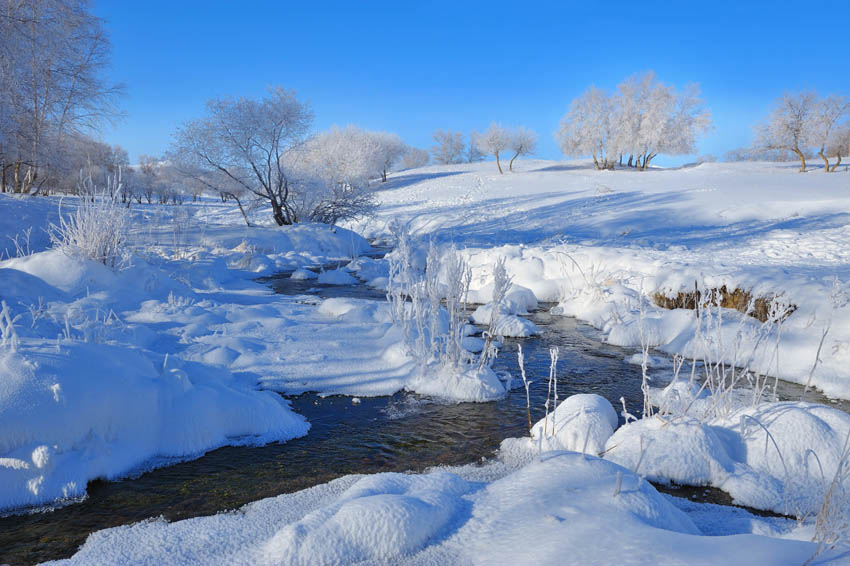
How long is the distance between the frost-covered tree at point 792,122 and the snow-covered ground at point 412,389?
26.2m

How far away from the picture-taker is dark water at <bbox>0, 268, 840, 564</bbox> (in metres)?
2.52

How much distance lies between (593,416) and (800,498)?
1.25 m

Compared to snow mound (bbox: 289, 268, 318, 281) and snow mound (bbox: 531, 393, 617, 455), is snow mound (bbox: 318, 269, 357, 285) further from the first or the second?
snow mound (bbox: 531, 393, 617, 455)

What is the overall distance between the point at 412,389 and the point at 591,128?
1875 inches

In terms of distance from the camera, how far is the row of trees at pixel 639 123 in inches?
1702

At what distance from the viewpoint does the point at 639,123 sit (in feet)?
145

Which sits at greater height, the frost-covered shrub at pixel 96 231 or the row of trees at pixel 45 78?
the row of trees at pixel 45 78

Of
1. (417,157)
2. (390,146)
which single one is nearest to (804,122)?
(390,146)

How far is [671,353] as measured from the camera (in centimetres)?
633

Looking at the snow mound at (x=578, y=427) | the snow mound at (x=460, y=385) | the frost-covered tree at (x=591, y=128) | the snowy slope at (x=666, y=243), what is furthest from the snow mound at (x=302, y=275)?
the frost-covered tree at (x=591, y=128)

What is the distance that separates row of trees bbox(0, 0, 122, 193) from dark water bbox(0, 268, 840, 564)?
13.0 meters

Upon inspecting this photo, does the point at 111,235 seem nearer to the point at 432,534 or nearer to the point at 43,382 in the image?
the point at 43,382

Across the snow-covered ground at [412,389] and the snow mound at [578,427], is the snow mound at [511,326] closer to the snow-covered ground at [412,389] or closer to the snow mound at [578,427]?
the snow-covered ground at [412,389]

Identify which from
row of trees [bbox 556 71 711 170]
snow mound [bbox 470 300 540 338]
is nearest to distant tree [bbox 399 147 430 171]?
row of trees [bbox 556 71 711 170]
